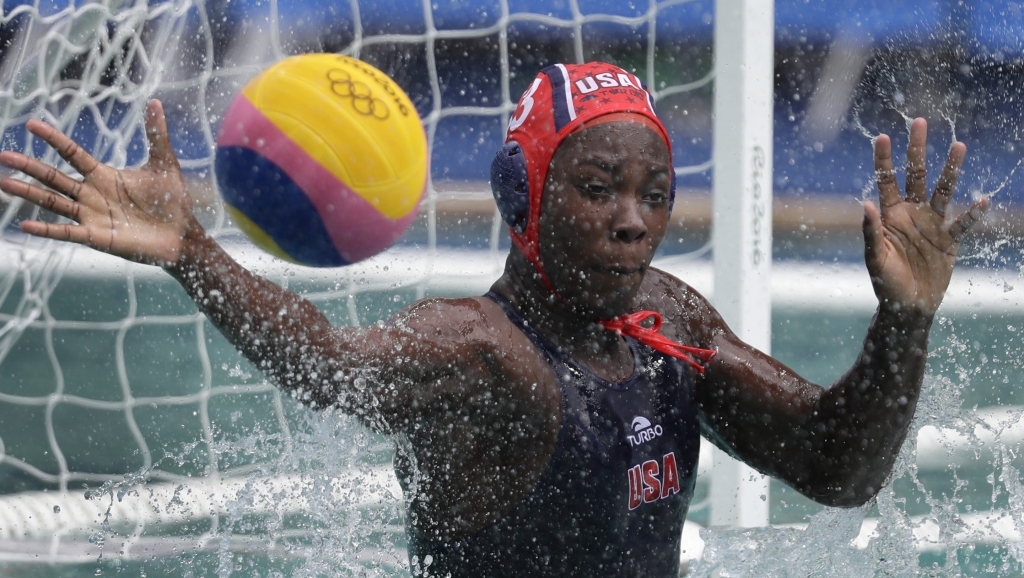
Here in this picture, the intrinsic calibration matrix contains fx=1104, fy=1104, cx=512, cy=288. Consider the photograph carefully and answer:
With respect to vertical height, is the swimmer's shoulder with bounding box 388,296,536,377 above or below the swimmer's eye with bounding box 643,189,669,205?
below

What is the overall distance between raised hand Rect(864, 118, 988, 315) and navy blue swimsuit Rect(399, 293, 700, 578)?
52cm

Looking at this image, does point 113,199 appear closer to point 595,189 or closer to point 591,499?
point 595,189

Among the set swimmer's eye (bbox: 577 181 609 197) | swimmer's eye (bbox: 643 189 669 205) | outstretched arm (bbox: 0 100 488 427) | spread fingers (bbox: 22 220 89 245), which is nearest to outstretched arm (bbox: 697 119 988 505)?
swimmer's eye (bbox: 643 189 669 205)

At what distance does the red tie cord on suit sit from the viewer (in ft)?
7.39

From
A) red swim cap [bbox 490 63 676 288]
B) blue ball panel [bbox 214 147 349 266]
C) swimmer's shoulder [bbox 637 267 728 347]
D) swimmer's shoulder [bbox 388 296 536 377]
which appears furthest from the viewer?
swimmer's shoulder [bbox 637 267 728 347]

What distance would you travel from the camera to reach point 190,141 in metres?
12.9

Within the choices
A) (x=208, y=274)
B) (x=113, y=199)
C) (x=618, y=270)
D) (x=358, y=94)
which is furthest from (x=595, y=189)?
(x=113, y=199)

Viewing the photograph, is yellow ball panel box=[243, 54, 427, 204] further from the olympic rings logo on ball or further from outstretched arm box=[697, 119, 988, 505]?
outstretched arm box=[697, 119, 988, 505]

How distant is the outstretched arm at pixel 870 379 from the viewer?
6.91ft

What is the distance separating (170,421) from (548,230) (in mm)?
4297

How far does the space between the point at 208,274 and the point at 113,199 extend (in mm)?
185

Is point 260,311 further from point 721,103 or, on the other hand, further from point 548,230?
point 721,103

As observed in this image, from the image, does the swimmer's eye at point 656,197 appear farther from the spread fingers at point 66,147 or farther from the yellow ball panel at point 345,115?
the spread fingers at point 66,147

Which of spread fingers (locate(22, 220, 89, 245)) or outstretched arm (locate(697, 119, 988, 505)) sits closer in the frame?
spread fingers (locate(22, 220, 89, 245))
